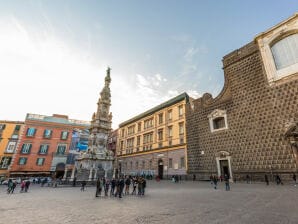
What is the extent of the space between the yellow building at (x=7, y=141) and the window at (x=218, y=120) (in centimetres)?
3789

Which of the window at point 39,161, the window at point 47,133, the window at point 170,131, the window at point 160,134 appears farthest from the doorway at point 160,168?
the window at point 47,133

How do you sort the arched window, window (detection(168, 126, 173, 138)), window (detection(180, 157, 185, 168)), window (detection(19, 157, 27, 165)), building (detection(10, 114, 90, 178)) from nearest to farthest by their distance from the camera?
1. the arched window
2. window (detection(180, 157, 185, 168))
3. window (detection(168, 126, 173, 138))
4. window (detection(19, 157, 27, 165))
5. building (detection(10, 114, 90, 178))

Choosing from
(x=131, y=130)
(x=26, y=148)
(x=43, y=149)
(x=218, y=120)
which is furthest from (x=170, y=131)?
(x=26, y=148)

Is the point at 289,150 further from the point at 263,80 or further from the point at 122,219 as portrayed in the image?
the point at 122,219

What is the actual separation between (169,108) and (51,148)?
26.6m

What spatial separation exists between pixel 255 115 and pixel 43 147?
38.6 metres

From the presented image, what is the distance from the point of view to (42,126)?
34844 millimetres

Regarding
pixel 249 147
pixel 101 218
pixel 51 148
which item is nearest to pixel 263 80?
pixel 249 147

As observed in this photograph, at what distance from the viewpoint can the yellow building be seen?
30805mm

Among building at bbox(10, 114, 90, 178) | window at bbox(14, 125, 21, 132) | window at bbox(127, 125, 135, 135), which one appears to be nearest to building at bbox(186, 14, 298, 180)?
window at bbox(127, 125, 135, 135)

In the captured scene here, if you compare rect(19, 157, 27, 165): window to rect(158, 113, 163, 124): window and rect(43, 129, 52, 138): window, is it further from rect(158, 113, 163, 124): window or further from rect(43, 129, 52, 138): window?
rect(158, 113, 163, 124): window

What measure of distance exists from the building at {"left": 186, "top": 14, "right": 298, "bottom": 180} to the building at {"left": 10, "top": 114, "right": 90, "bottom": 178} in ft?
90.2

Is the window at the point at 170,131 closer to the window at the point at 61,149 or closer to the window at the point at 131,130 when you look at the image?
the window at the point at 131,130

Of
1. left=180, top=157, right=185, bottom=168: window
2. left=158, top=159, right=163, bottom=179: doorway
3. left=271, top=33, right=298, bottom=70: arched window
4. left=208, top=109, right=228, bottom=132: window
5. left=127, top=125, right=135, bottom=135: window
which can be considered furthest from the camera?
left=127, top=125, right=135, bottom=135: window
